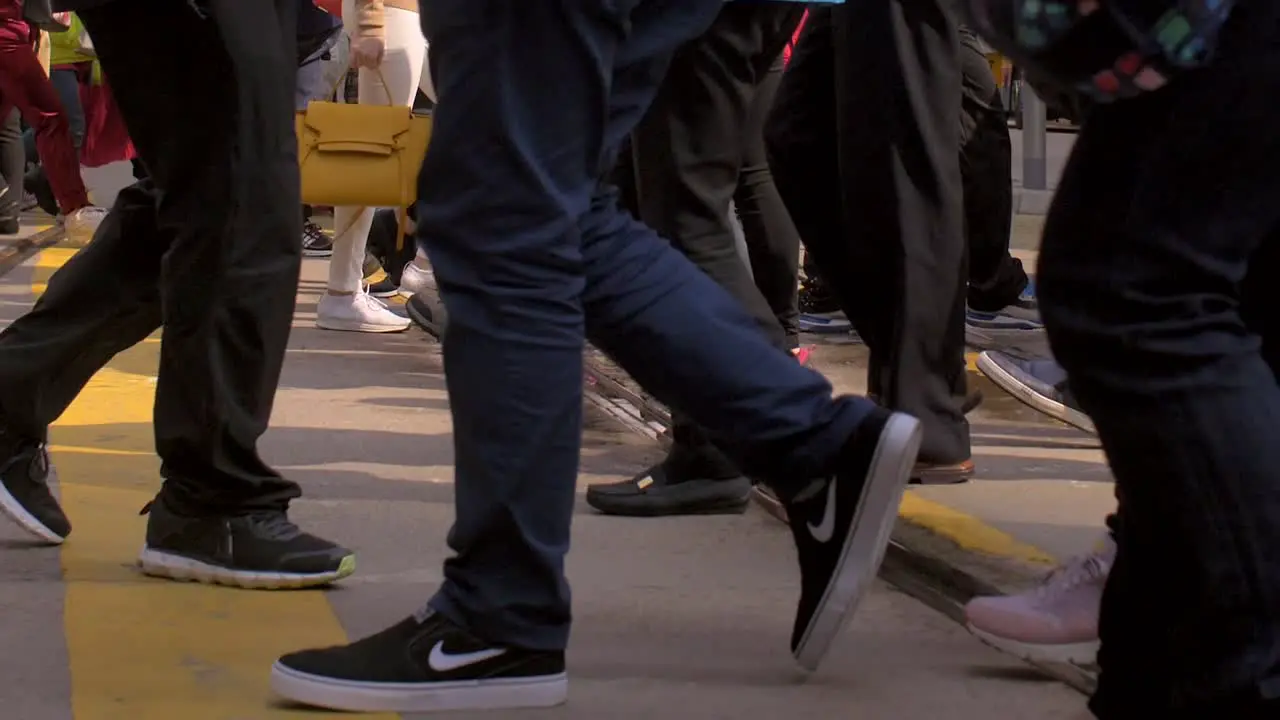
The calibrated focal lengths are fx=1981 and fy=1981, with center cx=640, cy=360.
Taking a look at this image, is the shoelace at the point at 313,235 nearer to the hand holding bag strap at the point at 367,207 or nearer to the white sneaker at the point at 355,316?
the hand holding bag strap at the point at 367,207

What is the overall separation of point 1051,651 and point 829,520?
35 cm

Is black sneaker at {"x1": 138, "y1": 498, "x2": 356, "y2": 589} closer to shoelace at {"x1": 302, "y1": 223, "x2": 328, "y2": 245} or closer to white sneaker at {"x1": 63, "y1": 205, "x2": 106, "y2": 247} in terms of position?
shoelace at {"x1": 302, "y1": 223, "x2": 328, "y2": 245}

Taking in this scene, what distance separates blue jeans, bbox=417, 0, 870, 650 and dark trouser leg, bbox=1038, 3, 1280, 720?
65cm

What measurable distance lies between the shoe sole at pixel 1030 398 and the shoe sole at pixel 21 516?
222cm

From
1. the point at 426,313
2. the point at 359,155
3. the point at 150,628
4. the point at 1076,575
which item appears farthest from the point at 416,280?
the point at 1076,575

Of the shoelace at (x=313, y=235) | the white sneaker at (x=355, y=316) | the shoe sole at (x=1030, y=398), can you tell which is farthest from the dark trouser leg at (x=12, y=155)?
the shoe sole at (x=1030, y=398)

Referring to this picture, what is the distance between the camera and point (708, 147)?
11.6 ft

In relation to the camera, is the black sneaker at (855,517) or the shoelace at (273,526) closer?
the black sneaker at (855,517)

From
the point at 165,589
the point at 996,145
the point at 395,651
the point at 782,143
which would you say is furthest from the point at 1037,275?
the point at 996,145

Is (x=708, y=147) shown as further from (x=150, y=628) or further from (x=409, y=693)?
(x=409, y=693)

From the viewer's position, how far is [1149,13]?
1.64 m

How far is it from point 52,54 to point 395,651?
30.1 feet

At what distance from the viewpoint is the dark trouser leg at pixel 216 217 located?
2857mm

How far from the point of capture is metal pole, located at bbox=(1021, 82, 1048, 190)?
11430 millimetres
